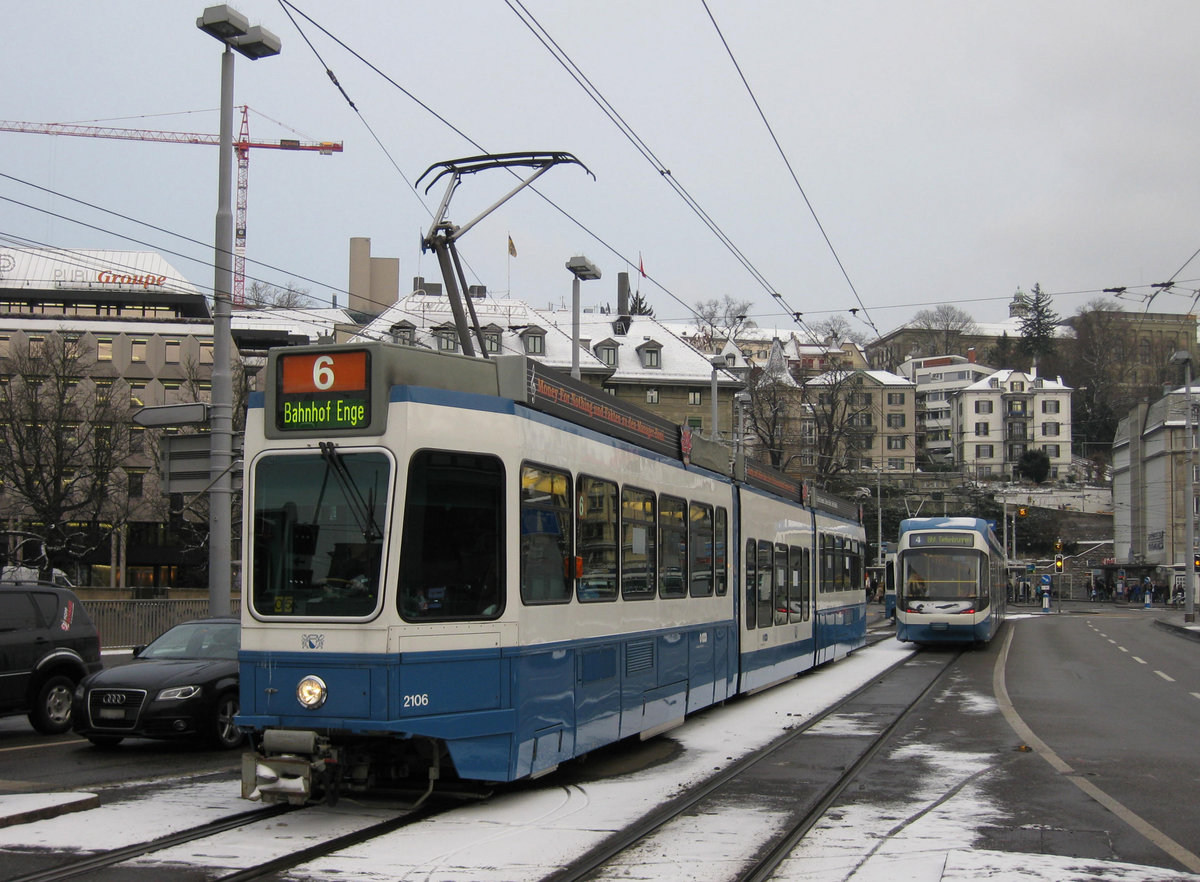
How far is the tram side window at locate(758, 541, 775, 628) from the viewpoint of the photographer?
16688 mm

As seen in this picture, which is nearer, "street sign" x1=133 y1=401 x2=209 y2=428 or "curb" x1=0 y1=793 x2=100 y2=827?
"curb" x1=0 y1=793 x2=100 y2=827

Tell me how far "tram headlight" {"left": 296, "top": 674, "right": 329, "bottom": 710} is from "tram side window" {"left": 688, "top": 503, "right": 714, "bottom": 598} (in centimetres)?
560

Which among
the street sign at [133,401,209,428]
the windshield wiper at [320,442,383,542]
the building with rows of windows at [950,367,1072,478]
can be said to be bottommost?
the windshield wiper at [320,442,383,542]

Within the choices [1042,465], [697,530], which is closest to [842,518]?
[697,530]

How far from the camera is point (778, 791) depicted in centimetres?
980

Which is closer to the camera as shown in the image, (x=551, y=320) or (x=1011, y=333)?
(x=551, y=320)

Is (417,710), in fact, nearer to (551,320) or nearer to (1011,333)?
(551,320)

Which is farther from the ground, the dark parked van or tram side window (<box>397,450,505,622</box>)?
tram side window (<box>397,450,505,622</box>)

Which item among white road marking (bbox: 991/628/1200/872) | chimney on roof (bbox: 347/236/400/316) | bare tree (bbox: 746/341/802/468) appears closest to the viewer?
white road marking (bbox: 991/628/1200/872)

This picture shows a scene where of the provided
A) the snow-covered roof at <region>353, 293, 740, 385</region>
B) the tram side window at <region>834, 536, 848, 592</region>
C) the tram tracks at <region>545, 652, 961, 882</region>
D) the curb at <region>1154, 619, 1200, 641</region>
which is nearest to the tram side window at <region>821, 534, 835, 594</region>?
the tram side window at <region>834, 536, 848, 592</region>

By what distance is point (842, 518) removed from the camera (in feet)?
83.3

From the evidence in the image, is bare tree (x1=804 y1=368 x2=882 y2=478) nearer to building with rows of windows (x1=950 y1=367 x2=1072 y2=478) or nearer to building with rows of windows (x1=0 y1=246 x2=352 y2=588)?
building with rows of windows (x1=0 y1=246 x2=352 y2=588)

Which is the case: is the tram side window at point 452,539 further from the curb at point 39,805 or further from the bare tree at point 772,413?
the bare tree at point 772,413

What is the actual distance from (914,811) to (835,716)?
20.7 ft
